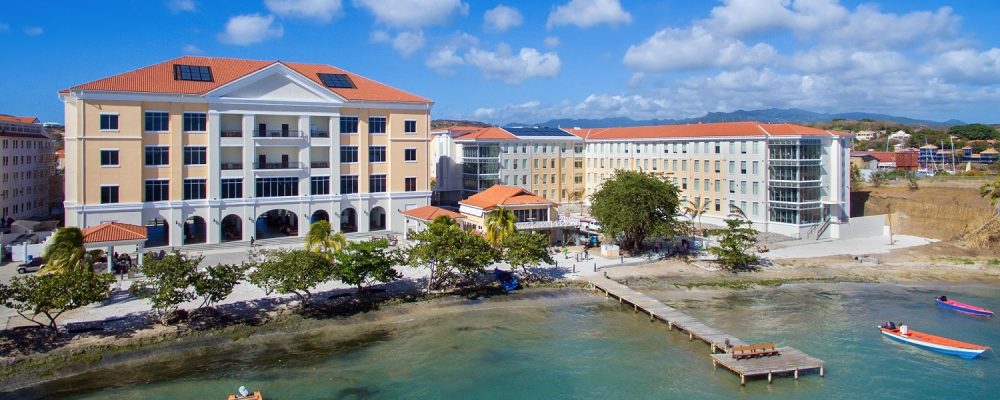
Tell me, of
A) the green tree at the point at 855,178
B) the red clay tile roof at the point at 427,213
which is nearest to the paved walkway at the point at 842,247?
the green tree at the point at 855,178

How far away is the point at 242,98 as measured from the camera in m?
55.6

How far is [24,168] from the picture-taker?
213 ft

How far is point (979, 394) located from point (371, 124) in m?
49.0

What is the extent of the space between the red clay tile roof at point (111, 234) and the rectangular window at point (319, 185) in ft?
54.9

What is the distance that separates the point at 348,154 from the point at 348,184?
9.00ft

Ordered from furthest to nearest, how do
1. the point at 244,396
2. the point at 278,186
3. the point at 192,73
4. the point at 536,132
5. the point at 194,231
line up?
the point at 536,132 < the point at 194,231 < the point at 278,186 < the point at 192,73 < the point at 244,396

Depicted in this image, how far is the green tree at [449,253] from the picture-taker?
42.4 meters

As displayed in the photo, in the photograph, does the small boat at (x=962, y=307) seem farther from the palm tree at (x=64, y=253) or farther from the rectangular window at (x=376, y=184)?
the palm tree at (x=64, y=253)

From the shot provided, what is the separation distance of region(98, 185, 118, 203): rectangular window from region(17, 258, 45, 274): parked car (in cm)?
687

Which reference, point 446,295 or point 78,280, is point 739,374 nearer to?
point 446,295

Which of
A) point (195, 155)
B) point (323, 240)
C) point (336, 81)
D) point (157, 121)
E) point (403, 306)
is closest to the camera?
point (403, 306)

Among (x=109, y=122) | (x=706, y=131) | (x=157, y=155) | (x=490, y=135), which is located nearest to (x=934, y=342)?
(x=706, y=131)

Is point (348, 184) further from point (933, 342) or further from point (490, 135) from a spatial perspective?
point (933, 342)

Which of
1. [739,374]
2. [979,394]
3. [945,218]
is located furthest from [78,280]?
[945,218]
